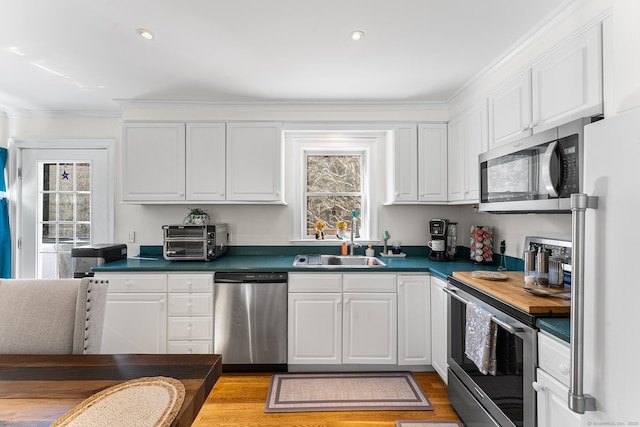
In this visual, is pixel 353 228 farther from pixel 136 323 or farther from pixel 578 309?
pixel 578 309

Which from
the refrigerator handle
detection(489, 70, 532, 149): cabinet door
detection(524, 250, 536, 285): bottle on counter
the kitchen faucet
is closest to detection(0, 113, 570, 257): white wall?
the kitchen faucet

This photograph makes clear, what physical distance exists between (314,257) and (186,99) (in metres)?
1.91

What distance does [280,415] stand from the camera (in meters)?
2.21

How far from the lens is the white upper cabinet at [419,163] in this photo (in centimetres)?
313

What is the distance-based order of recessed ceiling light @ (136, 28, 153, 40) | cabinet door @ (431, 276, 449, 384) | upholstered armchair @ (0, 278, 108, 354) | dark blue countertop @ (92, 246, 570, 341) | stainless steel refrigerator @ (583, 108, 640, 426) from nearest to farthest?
1. stainless steel refrigerator @ (583, 108, 640, 426)
2. upholstered armchair @ (0, 278, 108, 354)
3. recessed ceiling light @ (136, 28, 153, 40)
4. cabinet door @ (431, 276, 449, 384)
5. dark blue countertop @ (92, 246, 570, 341)

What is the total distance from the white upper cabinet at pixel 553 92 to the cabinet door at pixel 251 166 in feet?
6.10

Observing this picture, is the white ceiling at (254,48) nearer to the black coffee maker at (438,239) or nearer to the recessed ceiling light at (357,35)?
the recessed ceiling light at (357,35)

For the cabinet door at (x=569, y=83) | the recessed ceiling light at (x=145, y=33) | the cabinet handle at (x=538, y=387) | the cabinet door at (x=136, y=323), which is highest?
the recessed ceiling light at (x=145, y=33)

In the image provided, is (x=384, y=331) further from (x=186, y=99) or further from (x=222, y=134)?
(x=186, y=99)

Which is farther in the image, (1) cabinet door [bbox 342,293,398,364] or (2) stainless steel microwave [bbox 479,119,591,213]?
(1) cabinet door [bbox 342,293,398,364]

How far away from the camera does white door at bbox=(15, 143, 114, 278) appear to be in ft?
11.2

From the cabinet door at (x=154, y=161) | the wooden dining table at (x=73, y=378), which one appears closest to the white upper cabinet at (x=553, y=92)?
the wooden dining table at (x=73, y=378)

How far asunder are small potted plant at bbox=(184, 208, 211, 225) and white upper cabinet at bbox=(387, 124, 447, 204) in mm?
1850

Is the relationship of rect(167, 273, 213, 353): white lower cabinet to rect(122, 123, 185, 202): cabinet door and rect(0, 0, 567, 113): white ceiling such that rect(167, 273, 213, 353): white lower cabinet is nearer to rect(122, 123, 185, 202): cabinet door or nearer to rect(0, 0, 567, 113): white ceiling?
rect(122, 123, 185, 202): cabinet door
